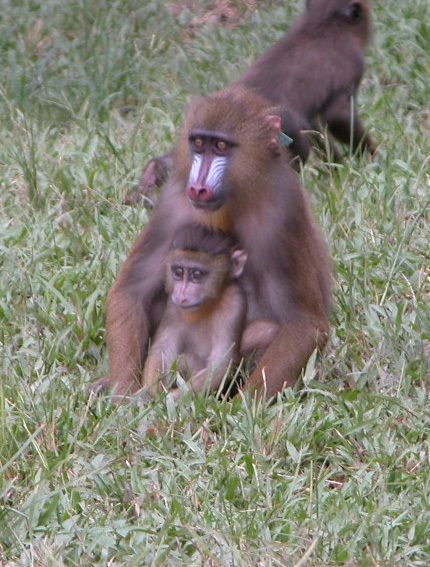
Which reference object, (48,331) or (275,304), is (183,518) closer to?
(275,304)

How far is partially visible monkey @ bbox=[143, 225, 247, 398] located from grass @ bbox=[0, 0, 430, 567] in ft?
1.03

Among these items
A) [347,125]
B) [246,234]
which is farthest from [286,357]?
[347,125]

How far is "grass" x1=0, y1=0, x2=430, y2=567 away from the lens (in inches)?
175

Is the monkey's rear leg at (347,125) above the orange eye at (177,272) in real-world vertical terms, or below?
below

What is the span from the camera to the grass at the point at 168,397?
175 inches

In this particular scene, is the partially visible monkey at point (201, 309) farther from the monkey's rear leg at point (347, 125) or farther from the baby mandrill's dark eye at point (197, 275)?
the monkey's rear leg at point (347, 125)

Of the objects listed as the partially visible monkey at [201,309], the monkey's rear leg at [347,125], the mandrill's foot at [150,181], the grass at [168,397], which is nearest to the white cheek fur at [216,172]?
the partially visible monkey at [201,309]

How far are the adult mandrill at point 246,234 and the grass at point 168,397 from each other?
0.61 ft

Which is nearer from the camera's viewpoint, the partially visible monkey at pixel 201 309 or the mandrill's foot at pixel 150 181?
the partially visible monkey at pixel 201 309

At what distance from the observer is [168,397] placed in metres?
5.29

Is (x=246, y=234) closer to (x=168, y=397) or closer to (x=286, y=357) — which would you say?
(x=286, y=357)

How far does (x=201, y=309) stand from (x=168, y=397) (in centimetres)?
55

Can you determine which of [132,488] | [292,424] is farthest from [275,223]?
[132,488]

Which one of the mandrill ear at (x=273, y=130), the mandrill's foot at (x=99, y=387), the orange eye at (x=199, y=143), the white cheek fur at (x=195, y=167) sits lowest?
the mandrill's foot at (x=99, y=387)
